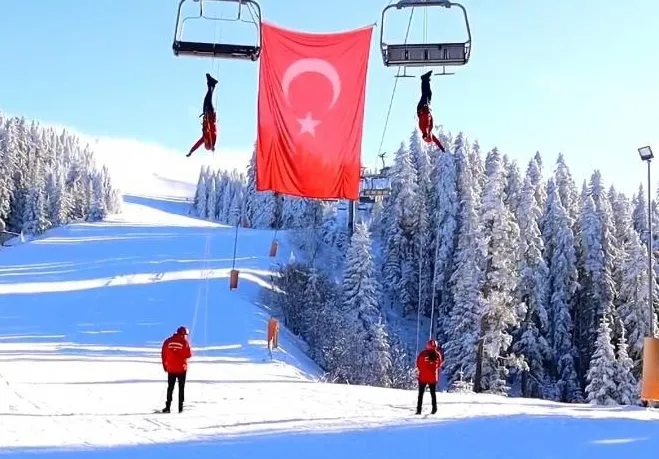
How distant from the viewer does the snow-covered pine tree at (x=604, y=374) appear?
135 feet

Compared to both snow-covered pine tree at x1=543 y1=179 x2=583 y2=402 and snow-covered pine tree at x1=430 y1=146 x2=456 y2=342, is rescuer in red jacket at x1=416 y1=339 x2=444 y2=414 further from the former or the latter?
snow-covered pine tree at x1=430 y1=146 x2=456 y2=342

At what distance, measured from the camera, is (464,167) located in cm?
6838

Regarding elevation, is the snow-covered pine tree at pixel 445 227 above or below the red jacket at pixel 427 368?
above

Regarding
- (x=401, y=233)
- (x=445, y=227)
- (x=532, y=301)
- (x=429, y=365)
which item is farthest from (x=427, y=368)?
(x=401, y=233)

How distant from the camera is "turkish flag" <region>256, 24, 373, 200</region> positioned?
44.5 ft

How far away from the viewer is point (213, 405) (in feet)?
50.2

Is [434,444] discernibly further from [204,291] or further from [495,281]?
[204,291]

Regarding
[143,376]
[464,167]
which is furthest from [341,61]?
[464,167]

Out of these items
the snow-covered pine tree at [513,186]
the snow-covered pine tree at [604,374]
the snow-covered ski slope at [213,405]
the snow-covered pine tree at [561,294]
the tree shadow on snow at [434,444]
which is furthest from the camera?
the snow-covered pine tree at [513,186]

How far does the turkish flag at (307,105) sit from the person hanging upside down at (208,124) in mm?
826

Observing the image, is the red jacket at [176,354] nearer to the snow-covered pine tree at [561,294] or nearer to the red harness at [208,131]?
the red harness at [208,131]

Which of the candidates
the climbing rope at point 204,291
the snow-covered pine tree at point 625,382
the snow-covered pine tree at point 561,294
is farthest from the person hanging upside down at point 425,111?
the snow-covered pine tree at point 561,294

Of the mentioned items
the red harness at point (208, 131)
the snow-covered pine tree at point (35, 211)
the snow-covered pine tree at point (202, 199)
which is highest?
the snow-covered pine tree at point (202, 199)

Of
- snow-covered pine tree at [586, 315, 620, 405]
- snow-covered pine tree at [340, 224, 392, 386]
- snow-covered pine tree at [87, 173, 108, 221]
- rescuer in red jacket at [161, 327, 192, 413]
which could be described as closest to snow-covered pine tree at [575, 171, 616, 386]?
snow-covered pine tree at [586, 315, 620, 405]
